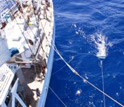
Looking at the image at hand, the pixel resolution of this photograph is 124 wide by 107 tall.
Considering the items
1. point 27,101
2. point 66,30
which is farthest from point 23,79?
point 66,30

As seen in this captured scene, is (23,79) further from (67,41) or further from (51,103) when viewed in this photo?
(67,41)

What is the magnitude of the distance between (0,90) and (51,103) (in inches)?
388

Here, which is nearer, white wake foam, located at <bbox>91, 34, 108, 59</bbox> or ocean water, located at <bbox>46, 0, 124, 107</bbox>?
ocean water, located at <bbox>46, 0, 124, 107</bbox>

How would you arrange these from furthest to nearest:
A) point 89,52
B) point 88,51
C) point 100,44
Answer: point 100,44
point 88,51
point 89,52

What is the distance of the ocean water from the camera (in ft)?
73.8

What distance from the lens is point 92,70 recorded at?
25.7 metres

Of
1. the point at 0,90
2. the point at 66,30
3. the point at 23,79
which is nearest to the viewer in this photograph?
the point at 0,90

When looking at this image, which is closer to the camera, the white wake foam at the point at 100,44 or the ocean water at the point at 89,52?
the ocean water at the point at 89,52

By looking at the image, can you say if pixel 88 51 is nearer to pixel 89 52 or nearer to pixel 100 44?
pixel 89 52

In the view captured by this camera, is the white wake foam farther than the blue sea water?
Yes

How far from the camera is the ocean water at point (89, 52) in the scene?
73.8 feet

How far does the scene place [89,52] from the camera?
94.0 ft

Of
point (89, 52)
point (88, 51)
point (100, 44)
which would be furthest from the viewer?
point (100, 44)

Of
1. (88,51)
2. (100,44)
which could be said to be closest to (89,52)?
(88,51)
